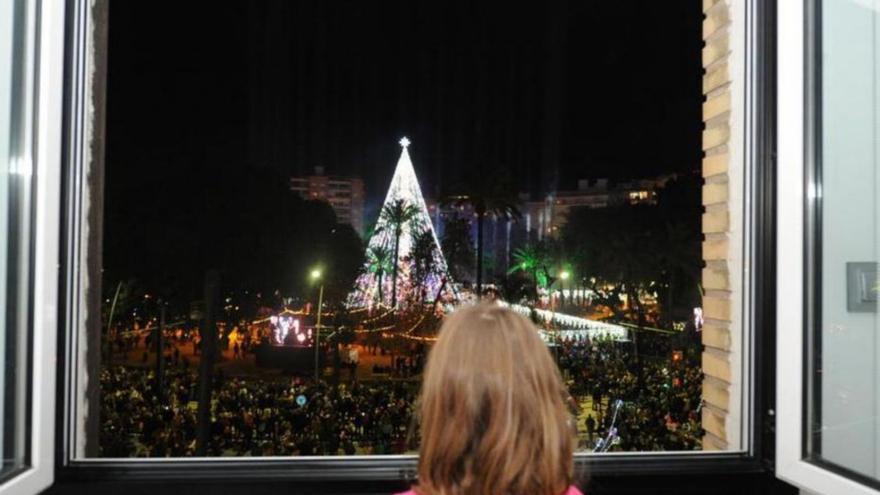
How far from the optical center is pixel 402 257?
143 feet

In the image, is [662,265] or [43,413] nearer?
[43,413]

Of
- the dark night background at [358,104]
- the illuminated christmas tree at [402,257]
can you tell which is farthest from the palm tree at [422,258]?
the dark night background at [358,104]

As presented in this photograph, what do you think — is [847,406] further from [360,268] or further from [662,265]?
[360,268]

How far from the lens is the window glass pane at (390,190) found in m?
28.0

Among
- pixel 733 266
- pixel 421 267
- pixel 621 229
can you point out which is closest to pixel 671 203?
pixel 621 229

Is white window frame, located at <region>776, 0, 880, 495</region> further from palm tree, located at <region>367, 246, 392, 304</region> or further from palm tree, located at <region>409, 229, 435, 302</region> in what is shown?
palm tree, located at <region>409, 229, 435, 302</region>

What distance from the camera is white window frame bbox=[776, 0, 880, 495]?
186 cm

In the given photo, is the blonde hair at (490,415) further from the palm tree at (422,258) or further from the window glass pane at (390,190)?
the palm tree at (422,258)

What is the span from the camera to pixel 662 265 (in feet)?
119

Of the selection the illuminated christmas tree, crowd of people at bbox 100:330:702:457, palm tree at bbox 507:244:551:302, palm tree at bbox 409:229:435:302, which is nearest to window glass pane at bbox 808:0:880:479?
crowd of people at bbox 100:330:702:457

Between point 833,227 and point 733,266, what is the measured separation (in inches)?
17.9

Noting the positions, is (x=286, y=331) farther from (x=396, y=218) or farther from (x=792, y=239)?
(x=792, y=239)

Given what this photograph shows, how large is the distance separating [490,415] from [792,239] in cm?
118

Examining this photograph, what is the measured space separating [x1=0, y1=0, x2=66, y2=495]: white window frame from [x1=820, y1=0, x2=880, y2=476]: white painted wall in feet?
6.34
